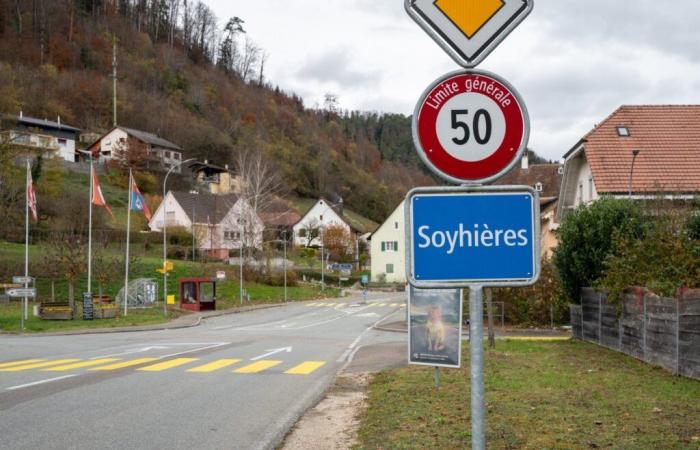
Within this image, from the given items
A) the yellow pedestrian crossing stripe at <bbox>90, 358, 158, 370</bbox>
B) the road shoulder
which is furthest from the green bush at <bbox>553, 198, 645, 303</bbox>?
the yellow pedestrian crossing stripe at <bbox>90, 358, 158, 370</bbox>

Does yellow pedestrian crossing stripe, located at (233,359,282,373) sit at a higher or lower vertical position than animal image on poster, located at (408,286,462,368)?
lower

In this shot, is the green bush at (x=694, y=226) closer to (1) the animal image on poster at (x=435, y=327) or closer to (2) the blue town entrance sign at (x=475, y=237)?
(1) the animal image on poster at (x=435, y=327)

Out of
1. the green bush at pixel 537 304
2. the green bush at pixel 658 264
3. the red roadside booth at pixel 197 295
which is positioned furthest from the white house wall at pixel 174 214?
the green bush at pixel 658 264

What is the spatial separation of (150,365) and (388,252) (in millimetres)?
71457

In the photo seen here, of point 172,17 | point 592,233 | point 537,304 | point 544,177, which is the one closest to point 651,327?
point 592,233

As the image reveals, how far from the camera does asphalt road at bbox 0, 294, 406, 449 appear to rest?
8.73 metres

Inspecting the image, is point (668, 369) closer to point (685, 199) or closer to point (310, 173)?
point (685, 199)

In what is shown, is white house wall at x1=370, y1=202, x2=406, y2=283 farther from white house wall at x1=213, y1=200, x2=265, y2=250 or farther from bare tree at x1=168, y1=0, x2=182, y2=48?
bare tree at x1=168, y1=0, x2=182, y2=48

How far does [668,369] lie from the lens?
1379 cm

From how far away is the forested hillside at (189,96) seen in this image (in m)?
110

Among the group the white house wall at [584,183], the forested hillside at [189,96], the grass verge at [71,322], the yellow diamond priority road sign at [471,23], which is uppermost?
the forested hillside at [189,96]

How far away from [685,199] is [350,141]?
122m

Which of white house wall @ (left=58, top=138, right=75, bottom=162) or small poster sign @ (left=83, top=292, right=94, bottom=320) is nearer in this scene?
small poster sign @ (left=83, top=292, right=94, bottom=320)

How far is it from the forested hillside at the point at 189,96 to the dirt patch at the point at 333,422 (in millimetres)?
82703
